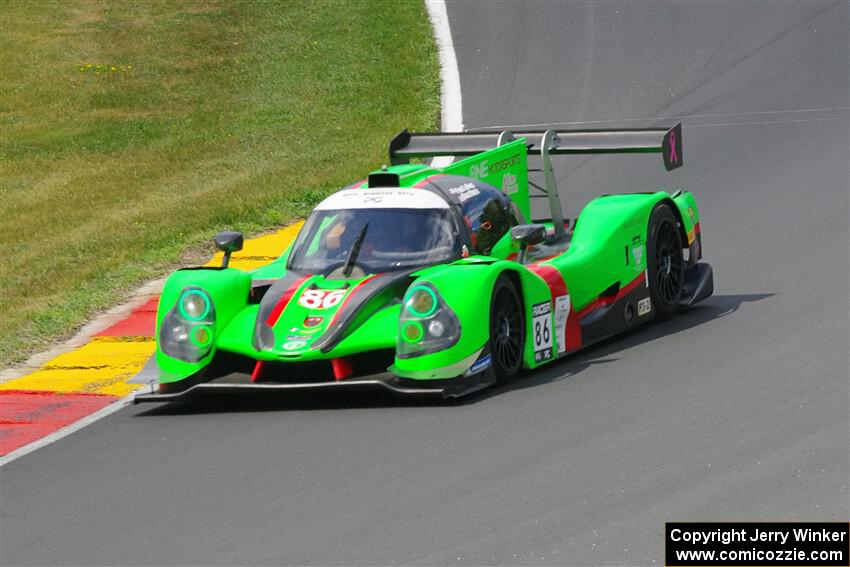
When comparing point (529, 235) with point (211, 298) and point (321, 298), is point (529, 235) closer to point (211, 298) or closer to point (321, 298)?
point (321, 298)

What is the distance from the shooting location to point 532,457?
7781mm

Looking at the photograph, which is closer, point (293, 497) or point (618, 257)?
point (293, 497)

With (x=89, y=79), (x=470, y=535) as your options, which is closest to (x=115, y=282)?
(x=470, y=535)

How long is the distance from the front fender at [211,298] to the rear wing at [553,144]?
2.46 m

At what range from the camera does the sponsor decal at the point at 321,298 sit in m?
9.53

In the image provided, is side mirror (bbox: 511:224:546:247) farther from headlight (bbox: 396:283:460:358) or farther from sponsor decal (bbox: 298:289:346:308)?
sponsor decal (bbox: 298:289:346:308)

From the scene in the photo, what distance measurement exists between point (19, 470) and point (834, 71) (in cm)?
1267

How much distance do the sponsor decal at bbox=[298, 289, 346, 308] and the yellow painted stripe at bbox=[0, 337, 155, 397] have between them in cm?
161

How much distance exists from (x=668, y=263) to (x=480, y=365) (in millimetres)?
2689

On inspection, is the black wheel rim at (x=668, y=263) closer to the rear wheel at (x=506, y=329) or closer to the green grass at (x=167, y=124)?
the rear wheel at (x=506, y=329)

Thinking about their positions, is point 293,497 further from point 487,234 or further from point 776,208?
point 776,208

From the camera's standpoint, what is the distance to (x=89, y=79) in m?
23.9

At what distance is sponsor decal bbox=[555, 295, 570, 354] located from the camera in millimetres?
10086

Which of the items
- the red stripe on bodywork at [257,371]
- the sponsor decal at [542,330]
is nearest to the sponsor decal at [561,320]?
the sponsor decal at [542,330]
